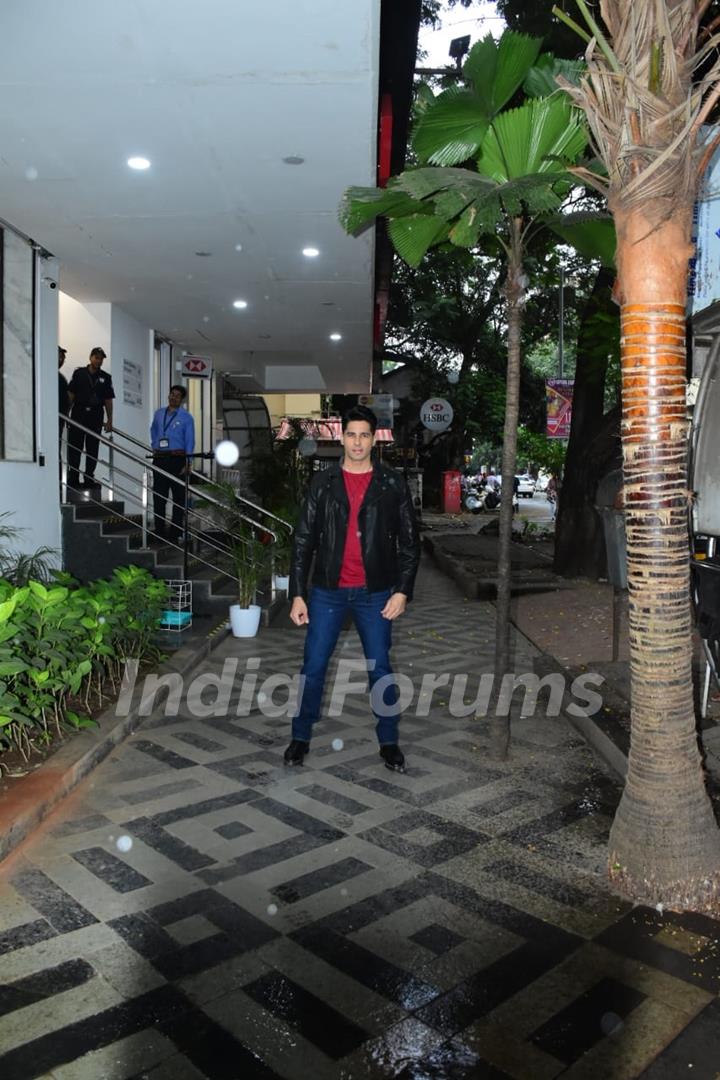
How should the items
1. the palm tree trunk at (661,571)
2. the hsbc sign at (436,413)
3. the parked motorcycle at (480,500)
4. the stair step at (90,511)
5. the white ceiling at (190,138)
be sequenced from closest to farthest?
the palm tree trunk at (661,571)
the white ceiling at (190,138)
the stair step at (90,511)
the hsbc sign at (436,413)
the parked motorcycle at (480,500)

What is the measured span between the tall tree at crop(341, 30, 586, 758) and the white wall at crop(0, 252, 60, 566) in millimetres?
5094

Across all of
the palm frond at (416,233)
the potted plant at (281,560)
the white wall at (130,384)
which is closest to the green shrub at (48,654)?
the palm frond at (416,233)

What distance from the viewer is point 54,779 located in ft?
13.7

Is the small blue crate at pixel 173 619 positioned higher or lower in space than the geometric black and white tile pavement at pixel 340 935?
higher

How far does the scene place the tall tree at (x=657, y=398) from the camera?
306cm

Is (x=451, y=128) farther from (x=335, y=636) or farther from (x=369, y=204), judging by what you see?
(x=335, y=636)

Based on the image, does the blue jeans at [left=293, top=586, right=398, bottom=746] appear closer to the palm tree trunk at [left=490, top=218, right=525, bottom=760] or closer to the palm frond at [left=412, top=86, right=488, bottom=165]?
the palm tree trunk at [left=490, top=218, right=525, bottom=760]

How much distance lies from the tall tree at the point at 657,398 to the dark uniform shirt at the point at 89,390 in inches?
333

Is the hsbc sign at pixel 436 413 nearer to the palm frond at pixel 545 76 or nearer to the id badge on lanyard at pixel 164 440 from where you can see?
the id badge on lanyard at pixel 164 440

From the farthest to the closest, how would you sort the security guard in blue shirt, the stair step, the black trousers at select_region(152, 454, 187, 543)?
1. the security guard in blue shirt
2. the black trousers at select_region(152, 454, 187, 543)
3. the stair step

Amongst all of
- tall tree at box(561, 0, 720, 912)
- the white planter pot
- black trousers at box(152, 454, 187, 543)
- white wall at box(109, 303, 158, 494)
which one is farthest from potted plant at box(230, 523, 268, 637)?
tall tree at box(561, 0, 720, 912)

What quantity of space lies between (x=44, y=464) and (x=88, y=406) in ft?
5.98

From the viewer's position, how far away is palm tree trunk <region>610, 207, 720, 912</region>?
126 inches

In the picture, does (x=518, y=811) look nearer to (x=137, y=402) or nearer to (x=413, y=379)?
(x=137, y=402)
